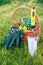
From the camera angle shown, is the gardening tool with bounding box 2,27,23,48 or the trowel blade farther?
the gardening tool with bounding box 2,27,23,48

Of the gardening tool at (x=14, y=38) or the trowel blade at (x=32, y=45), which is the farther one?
the gardening tool at (x=14, y=38)

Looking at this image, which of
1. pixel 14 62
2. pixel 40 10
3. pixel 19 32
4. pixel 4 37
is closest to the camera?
pixel 14 62

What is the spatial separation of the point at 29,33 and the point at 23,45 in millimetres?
385

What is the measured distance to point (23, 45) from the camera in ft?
18.0

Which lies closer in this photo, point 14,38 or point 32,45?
point 32,45

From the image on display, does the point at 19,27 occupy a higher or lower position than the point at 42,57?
higher

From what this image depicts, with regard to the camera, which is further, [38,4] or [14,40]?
[38,4]

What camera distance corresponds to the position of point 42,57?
202 inches

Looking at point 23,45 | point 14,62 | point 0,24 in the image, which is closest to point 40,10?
point 0,24

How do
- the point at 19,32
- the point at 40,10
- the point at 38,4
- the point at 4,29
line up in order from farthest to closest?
the point at 38,4, the point at 40,10, the point at 4,29, the point at 19,32

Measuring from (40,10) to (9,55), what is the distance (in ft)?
10.2

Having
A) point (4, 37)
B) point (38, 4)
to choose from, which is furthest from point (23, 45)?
point (38, 4)

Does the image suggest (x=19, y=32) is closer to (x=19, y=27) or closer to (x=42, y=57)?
(x=19, y=27)

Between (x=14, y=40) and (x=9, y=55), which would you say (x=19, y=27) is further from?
(x=9, y=55)
